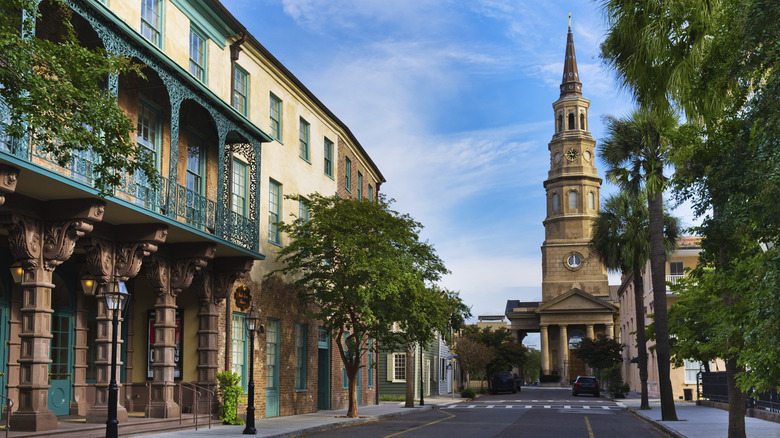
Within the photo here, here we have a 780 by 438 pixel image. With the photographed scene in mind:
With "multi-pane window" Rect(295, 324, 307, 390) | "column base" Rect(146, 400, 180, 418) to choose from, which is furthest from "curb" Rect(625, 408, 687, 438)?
"column base" Rect(146, 400, 180, 418)

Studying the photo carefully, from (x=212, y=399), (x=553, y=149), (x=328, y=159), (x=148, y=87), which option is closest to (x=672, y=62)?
(x=148, y=87)

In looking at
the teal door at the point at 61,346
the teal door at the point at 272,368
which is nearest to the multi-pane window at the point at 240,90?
the teal door at the point at 272,368

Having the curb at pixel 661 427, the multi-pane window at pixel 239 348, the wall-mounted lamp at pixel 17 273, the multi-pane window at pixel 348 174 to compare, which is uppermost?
the multi-pane window at pixel 348 174

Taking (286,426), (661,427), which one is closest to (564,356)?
(661,427)

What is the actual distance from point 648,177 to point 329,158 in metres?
14.0

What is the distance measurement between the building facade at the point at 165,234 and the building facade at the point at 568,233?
78182 millimetres

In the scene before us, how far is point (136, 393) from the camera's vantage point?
2022 centimetres

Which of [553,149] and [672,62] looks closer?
[672,62]

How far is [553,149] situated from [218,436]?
313ft

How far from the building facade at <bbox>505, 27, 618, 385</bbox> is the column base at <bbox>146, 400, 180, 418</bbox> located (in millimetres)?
84499

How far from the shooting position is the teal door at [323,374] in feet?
101

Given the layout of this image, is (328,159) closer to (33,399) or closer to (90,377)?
(90,377)

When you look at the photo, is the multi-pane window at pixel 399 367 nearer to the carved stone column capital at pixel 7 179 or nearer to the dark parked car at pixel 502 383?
the dark parked car at pixel 502 383

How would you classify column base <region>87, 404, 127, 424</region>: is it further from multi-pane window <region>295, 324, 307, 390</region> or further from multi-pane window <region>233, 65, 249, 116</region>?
multi-pane window <region>295, 324, 307, 390</region>
